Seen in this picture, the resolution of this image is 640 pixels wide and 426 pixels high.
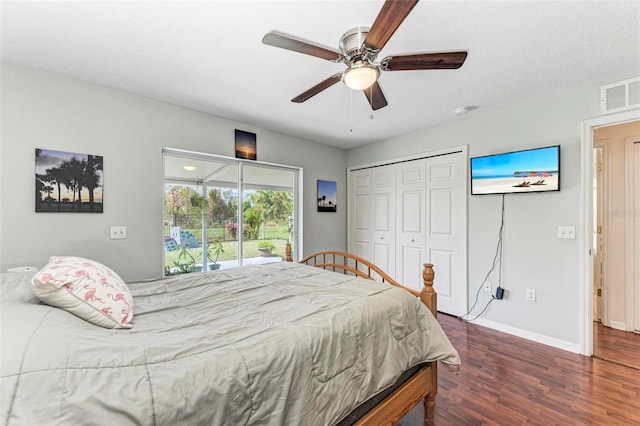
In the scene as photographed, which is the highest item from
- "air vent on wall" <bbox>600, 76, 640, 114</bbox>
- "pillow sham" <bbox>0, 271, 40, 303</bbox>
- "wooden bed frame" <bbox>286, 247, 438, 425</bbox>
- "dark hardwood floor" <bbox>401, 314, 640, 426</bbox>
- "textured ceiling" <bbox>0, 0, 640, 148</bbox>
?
"textured ceiling" <bbox>0, 0, 640, 148</bbox>

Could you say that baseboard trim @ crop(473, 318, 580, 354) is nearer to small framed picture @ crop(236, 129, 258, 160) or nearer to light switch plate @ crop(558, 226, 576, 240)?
light switch plate @ crop(558, 226, 576, 240)

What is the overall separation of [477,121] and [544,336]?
2.37 m

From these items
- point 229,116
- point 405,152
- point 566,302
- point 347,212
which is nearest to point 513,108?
point 405,152

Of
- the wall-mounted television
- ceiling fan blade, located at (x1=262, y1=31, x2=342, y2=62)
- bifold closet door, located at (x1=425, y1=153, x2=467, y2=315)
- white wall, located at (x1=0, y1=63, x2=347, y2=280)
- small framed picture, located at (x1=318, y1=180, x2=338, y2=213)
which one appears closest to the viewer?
ceiling fan blade, located at (x1=262, y1=31, x2=342, y2=62)

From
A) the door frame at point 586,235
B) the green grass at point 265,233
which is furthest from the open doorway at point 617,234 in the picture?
the green grass at point 265,233

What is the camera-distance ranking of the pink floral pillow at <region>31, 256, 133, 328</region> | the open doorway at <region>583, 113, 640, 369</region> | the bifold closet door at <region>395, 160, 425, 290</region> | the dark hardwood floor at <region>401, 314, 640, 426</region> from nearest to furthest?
the pink floral pillow at <region>31, 256, 133, 328</region>, the dark hardwood floor at <region>401, 314, 640, 426</region>, the open doorway at <region>583, 113, 640, 369</region>, the bifold closet door at <region>395, 160, 425, 290</region>

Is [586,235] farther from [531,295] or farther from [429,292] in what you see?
[429,292]

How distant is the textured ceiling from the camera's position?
151 cm

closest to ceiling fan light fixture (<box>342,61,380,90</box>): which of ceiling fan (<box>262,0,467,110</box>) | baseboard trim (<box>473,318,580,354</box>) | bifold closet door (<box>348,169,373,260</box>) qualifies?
ceiling fan (<box>262,0,467,110</box>)

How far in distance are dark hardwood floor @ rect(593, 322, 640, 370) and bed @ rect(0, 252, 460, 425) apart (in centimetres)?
195

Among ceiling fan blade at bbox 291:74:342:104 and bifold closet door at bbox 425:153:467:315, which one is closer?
ceiling fan blade at bbox 291:74:342:104

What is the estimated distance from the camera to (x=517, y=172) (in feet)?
9.07

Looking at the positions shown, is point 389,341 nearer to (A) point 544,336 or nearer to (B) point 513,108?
(A) point 544,336

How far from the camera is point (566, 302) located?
8.20ft
